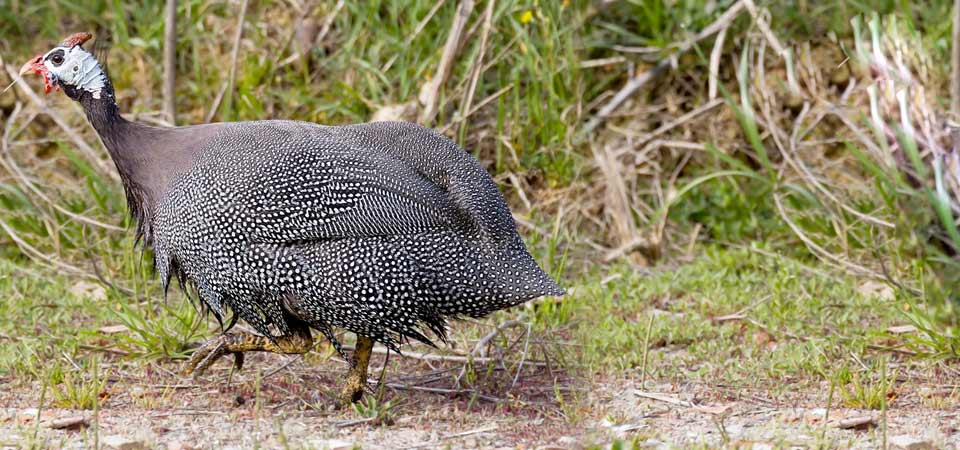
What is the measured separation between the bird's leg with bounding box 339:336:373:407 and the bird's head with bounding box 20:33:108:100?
1.15m

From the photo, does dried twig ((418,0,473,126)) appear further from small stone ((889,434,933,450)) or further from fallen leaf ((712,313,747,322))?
small stone ((889,434,933,450))

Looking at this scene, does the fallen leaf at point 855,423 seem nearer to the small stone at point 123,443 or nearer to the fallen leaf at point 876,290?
the fallen leaf at point 876,290

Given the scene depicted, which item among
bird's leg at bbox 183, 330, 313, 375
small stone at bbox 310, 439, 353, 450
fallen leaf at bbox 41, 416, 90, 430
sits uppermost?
fallen leaf at bbox 41, 416, 90, 430

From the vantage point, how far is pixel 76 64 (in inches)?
145

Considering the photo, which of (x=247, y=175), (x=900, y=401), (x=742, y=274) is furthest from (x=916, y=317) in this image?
(x=247, y=175)

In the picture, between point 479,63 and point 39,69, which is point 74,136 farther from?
point 479,63

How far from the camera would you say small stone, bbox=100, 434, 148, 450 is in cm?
309

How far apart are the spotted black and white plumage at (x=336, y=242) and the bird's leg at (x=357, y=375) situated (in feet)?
0.76

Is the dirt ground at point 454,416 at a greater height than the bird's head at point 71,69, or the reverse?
the bird's head at point 71,69

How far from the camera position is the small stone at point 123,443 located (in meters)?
3.09

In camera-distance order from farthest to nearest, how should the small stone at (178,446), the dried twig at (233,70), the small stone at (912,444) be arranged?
1. the dried twig at (233,70)
2. the small stone at (178,446)
3. the small stone at (912,444)

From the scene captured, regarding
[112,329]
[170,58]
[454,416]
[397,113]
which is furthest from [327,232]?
[170,58]

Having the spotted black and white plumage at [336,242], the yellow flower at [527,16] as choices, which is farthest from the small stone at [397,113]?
the spotted black and white plumage at [336,242]

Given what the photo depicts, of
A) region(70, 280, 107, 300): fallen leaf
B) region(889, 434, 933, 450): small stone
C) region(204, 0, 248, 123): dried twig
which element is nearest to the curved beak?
region(70, 280, 107, 300): fallen leaf
